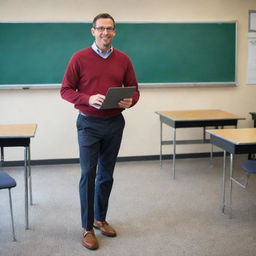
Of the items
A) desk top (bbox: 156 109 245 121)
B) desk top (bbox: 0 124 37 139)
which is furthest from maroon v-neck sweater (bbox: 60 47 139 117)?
desk top (bbox: 156 109 245 121)

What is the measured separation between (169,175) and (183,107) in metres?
1.24

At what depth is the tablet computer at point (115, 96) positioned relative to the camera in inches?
97.6

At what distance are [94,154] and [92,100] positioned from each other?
437 mm

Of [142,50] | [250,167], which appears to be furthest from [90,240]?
[142,50]

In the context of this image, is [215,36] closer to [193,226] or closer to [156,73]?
[156,73]

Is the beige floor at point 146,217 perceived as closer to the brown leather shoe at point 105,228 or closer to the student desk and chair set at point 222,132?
the brown leather shoe at point 105,228

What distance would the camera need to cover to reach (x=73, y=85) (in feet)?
8.94

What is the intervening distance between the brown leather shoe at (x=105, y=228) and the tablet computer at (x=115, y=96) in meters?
1.04

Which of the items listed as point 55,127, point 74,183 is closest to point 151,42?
point 55,127

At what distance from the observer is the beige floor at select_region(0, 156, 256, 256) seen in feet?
9.31

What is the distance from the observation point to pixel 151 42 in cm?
534

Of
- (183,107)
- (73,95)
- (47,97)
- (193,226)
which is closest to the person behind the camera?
(73,95)

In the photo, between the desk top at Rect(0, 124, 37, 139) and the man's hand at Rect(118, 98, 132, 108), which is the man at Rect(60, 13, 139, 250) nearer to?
the man's hand at Rect(118, 98, 132, 108)

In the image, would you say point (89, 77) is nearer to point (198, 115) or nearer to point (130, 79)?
point (130, 79)
